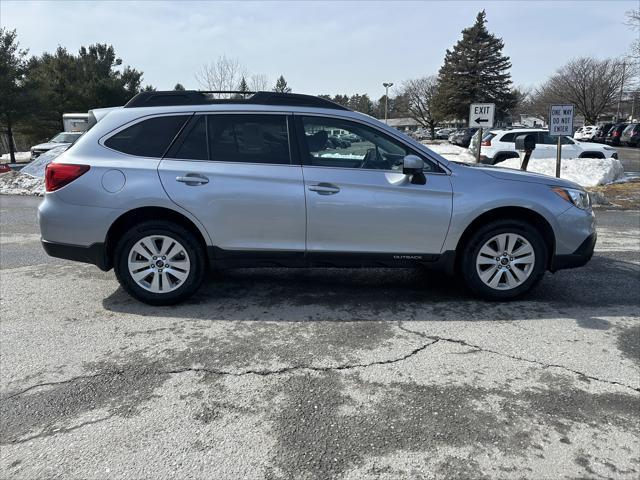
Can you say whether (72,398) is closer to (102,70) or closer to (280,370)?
(280,370)

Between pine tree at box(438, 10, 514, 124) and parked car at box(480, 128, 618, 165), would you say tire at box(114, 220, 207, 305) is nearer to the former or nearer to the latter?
parked car at box(480, 128, 618, 165)

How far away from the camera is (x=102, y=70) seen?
39500mm

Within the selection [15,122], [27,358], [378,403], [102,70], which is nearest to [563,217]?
[378,403]

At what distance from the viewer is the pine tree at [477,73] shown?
54.2m

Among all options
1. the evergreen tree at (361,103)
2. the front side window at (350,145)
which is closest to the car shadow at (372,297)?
the front side window at (350,145)

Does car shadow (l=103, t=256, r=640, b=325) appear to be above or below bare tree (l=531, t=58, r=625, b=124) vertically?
below

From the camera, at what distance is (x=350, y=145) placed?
14.4ft

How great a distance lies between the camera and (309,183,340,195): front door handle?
13.8 feet

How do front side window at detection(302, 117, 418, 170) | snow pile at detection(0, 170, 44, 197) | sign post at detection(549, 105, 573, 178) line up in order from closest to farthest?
front side window at detection(302, 117, 418, 170) < sign post at detection(549, 105, 573, 178) < snow pile at detection(0, 170, 44, 197)

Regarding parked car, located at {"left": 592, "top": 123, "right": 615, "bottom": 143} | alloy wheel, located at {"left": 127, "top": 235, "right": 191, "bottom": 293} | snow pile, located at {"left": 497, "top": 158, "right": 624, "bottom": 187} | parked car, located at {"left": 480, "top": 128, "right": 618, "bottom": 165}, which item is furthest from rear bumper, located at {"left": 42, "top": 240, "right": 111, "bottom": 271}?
parked car, located at {"left": 592, "top": 123, "right": 615, "bottom": 143}

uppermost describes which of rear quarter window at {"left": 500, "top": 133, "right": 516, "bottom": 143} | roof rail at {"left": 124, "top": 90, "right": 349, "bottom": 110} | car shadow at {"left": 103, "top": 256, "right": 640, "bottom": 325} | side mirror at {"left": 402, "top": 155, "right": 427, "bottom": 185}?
roof rail at {"left": 124, "top": 90, "right": 349, "bottom": 110}

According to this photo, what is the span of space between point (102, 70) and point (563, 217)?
42826mm

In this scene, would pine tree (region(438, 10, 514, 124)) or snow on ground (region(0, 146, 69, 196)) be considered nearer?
snow on ground (region(0, 146, 69, 196))

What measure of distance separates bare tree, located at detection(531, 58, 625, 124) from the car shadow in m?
52.2
